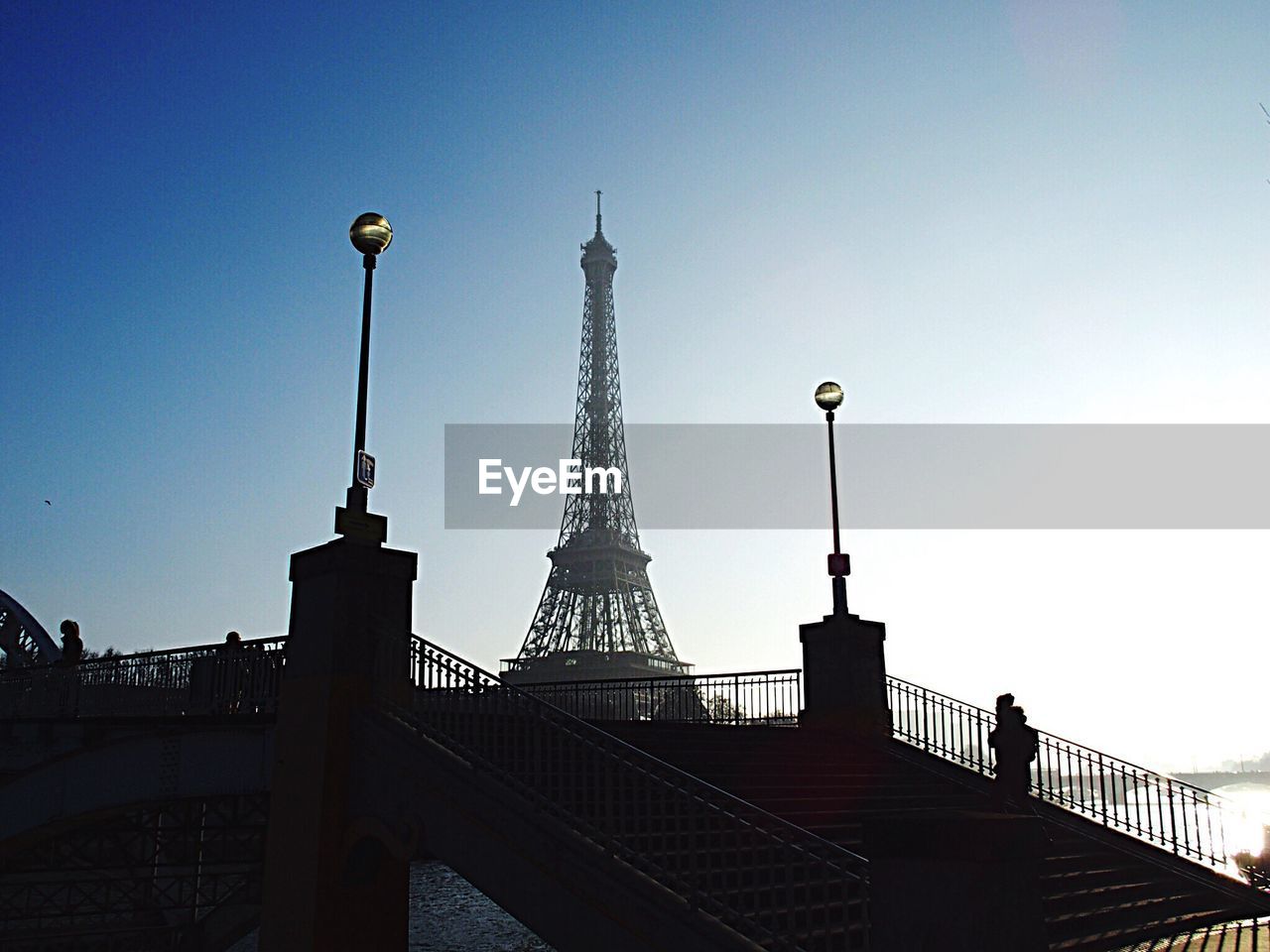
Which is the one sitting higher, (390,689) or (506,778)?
(390,689)

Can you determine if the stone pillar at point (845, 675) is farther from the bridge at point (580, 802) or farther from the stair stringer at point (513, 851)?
the stair stringer at point (513, 851)

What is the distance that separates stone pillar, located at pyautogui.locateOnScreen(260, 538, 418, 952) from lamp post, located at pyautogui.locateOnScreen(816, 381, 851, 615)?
8763 mm

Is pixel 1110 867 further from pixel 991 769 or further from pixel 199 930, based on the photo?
pixel 199 930

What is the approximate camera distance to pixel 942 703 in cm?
1806

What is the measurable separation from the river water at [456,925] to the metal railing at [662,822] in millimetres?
24550

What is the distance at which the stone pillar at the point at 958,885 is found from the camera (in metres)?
6.48

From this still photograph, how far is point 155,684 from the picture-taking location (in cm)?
1700

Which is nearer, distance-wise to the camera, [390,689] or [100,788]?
[390,689]

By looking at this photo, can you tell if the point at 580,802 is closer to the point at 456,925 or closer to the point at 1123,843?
the point at 1123,843

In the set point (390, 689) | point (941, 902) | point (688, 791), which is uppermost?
point (390, 689)

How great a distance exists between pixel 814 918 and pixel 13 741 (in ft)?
51.0

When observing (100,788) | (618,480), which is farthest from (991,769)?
(618,480)

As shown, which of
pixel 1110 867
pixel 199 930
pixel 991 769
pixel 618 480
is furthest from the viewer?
pixel 618 480

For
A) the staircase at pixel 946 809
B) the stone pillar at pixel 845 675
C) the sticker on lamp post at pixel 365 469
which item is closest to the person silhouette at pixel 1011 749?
the staircase at pixel 946 809
